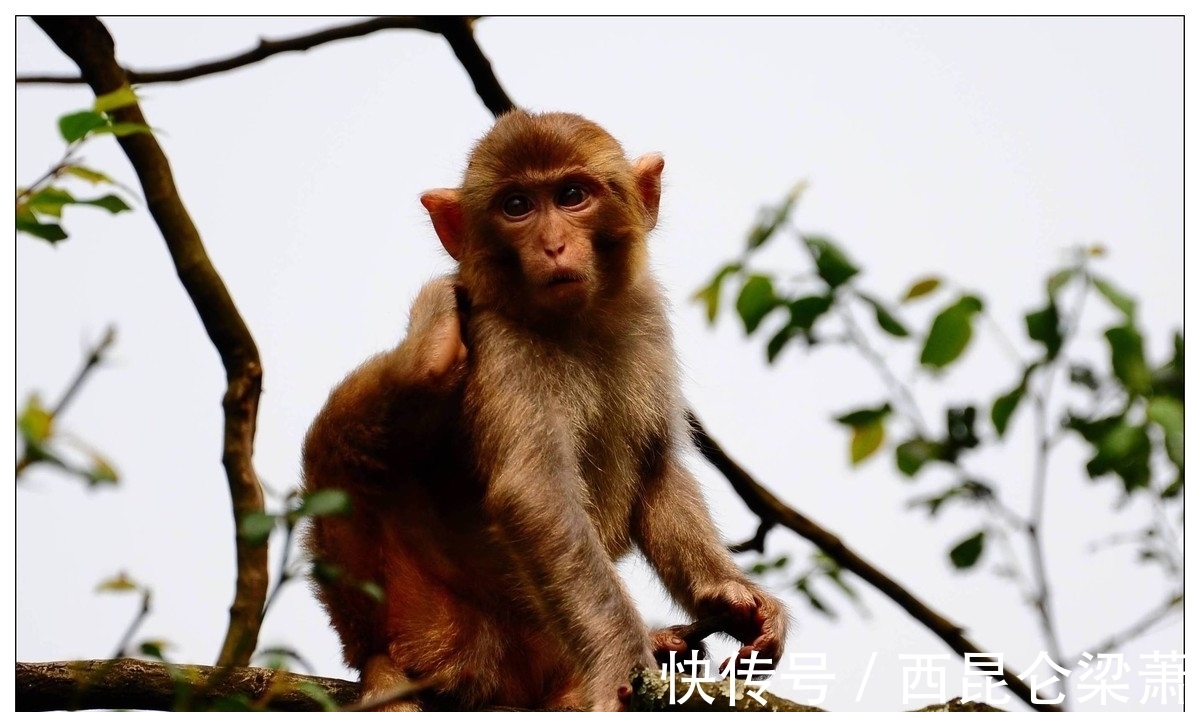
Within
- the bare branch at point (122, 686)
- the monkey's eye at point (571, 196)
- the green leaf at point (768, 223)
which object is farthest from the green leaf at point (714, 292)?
the bare branch at point (122, 686)

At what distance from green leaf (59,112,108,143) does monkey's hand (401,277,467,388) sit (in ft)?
11.3

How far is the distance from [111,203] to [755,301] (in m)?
2.41

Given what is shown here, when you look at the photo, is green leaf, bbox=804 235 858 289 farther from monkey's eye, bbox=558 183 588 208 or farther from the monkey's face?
monkey's eye, bbox=558 183 588 208

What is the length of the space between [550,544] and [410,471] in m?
1.04

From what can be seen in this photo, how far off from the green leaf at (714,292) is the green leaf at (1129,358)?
1875 millimetres

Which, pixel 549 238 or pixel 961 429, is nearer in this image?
pixel 961 429

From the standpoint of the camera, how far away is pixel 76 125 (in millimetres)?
4473

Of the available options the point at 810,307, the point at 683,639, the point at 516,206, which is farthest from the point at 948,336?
the point at 516,206

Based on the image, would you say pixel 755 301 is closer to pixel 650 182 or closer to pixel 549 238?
pixel 549 238

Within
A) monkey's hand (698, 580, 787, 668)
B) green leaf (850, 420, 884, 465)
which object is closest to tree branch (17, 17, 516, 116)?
monkey's hand (698, 580, 787, 668)

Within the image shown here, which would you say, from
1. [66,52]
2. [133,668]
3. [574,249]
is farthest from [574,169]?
[133,668]

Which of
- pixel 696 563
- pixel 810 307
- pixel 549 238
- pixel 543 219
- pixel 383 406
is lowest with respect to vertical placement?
pixel 810 307

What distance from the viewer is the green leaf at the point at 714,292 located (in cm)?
568

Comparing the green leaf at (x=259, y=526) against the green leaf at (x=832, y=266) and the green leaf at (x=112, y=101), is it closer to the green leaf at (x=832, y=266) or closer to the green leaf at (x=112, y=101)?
the green leaf at (x=112, y=101)
